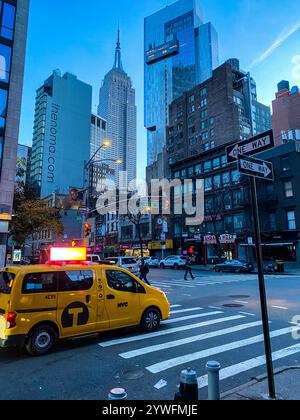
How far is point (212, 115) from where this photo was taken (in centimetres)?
6644

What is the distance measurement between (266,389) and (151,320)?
4.19m

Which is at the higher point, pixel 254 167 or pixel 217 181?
pixel 217 181

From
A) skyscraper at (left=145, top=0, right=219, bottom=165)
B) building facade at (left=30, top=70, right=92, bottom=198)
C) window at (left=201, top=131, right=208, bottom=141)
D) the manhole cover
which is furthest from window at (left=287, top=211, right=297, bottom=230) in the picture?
skyscraper at (left=145, top=0, right=219, bottom=165)

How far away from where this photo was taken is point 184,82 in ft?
449

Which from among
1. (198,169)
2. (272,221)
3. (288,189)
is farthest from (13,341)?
(198,169)

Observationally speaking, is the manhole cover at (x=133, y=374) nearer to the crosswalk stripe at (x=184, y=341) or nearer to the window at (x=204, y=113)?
the crosswalk stripe at (x=184, y=341)

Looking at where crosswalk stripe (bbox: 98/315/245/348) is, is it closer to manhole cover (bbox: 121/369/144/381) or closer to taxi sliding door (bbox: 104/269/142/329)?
taxi sliding door (bbox: 104/269/142/329)

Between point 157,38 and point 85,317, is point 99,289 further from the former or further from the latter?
point 157,38

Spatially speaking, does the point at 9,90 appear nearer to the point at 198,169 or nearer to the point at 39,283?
the point at 39,283

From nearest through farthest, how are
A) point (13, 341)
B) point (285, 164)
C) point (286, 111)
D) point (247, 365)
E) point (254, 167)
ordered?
point (254, 167), point (247, 365), point (13, 341), point (285, 164), point (286, 111)

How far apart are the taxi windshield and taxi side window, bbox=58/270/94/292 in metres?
0.98

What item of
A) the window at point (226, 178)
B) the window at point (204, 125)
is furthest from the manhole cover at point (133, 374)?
the window at point (204, 125)

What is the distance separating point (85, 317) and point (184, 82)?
143315 mm

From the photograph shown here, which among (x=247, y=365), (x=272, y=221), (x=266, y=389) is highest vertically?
(x=272, y=221)
